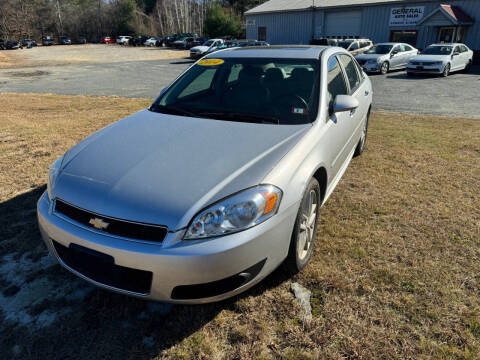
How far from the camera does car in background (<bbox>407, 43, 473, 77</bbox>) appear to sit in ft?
49.5

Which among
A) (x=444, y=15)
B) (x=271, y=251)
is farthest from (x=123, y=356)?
(x=444, y=15)

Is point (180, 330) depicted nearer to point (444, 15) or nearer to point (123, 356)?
point (123, 356)

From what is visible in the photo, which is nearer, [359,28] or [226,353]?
[226,353]

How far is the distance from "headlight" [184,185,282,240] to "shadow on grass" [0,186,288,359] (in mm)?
750

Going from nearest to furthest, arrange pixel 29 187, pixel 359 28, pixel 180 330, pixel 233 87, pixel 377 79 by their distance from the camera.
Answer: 1. pixel 180 330
2. pixel 233 87
3. pixel 29 187
4. pixel 377 79
5. pixel 359 28

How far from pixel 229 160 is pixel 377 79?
14.6 meters

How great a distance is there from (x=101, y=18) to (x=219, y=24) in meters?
35.4

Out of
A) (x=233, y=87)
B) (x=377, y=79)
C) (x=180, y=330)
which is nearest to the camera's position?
(x=180, y=330)

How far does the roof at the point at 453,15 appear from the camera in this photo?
22219 mm

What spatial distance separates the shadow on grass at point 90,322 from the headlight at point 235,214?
0.75 m

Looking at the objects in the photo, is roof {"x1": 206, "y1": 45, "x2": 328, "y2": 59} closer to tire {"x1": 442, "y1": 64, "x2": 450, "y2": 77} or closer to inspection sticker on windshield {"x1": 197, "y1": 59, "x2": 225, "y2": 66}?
inspection sticker on windshield {"x1": 197, "y1": 59, "x2": 225, "y2": 66}

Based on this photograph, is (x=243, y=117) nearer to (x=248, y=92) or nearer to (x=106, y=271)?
(x=248, y=92)

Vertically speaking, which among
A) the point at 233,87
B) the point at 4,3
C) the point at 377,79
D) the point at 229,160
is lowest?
the point at 377,79

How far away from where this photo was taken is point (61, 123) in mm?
7488
